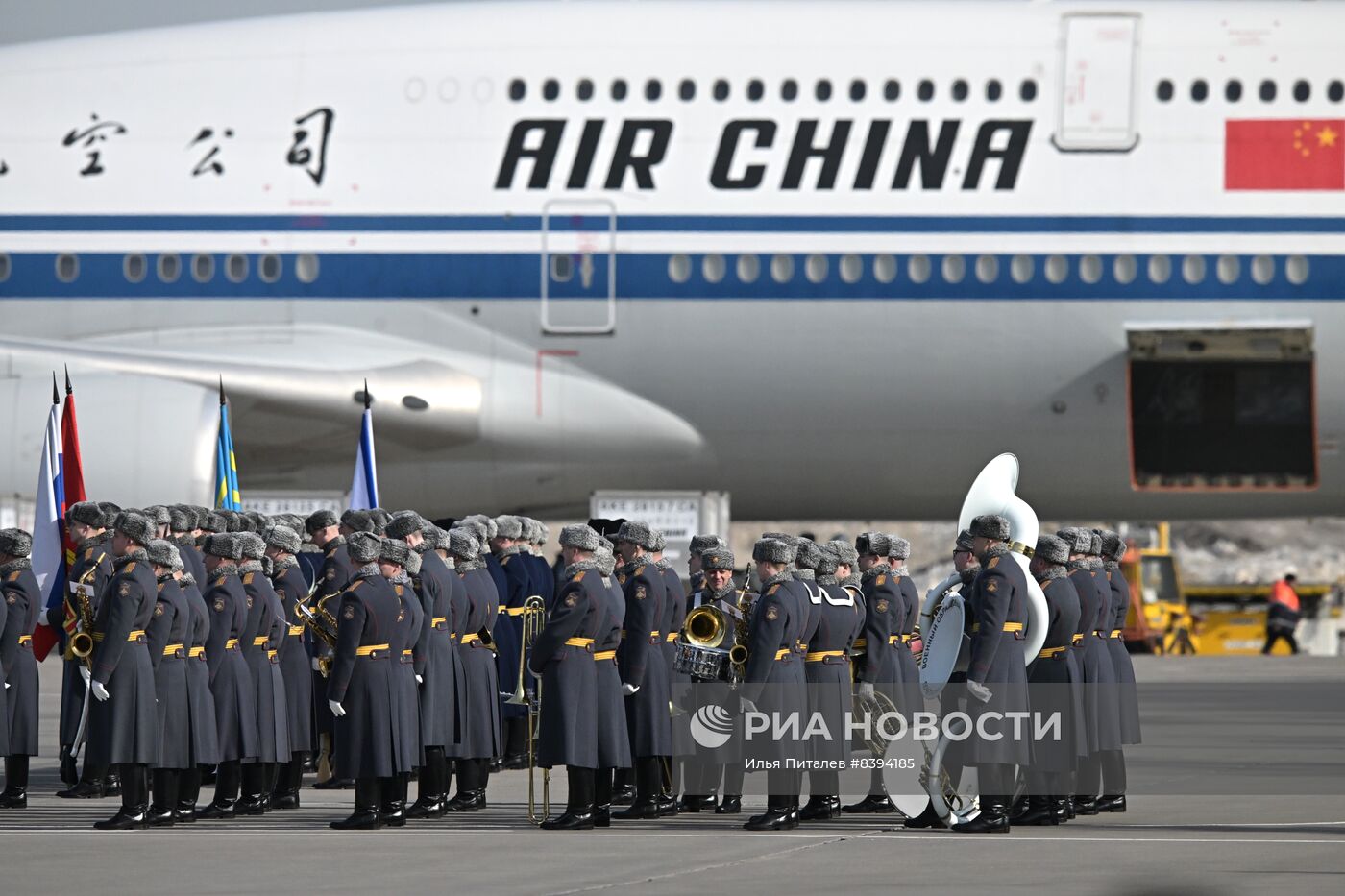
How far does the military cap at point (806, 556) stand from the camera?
1189 centimetres

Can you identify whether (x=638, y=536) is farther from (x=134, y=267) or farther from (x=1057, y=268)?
(x=134, y=267)

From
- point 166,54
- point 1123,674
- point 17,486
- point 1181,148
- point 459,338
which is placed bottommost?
point 1123,674

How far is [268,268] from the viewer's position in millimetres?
20125

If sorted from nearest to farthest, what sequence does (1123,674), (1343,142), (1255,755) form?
1. (1123,674)
2. (1255,755)
3. (1343,142)

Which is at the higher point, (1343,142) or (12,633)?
(1343,142)

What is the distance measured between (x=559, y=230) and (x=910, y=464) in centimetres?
380

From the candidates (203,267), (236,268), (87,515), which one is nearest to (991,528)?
(87,515)

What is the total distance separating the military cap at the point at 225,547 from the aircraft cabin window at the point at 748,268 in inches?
326

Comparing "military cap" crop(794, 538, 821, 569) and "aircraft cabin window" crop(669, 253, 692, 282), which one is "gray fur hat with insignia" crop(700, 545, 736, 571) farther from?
"aircraft cabin window" crop(669, 253, 692, 282)

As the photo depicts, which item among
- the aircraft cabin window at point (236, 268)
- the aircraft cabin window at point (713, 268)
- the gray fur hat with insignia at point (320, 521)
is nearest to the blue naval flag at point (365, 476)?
the gray fur hat with insignia at point (320, 521)

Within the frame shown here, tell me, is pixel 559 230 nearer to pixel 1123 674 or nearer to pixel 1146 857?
pixel 1123 674

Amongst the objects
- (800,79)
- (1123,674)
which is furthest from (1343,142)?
(1123,674)

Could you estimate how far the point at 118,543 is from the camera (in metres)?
11.6

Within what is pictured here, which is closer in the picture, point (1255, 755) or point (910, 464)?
point (1255, 755)
